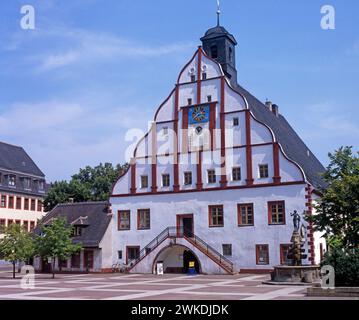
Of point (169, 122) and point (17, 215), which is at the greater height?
point (169, 122)

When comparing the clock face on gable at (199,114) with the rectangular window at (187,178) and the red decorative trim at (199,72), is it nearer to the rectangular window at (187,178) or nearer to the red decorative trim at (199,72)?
the red decorative trim at (199,72)

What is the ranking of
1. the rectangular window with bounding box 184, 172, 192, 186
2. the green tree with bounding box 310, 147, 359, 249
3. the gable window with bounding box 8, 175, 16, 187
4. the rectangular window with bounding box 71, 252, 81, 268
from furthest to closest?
the gable window with bounding box 8, 175, 16, 187 < the rectangular window with bounding box 71, 252, 81, 268 < the rectangular window with bounding box 184, 172, 192, 186 < the green tree with bounding box 310, 147, 359, 249

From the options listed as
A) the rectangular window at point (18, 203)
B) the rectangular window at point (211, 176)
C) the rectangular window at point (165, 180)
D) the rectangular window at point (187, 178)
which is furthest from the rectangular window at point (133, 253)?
the rectangular window at point (18, 203)

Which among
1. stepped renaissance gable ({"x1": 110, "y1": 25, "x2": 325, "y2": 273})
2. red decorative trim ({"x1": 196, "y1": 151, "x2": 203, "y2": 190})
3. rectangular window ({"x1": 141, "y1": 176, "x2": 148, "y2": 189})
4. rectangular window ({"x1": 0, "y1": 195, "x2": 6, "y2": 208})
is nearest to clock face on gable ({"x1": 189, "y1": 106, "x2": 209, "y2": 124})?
stepped renaissance gable ({"x1": 110, "y1": 25, "x2": 325, "y2": 273})

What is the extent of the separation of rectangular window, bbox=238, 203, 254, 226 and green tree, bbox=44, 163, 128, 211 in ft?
71.3

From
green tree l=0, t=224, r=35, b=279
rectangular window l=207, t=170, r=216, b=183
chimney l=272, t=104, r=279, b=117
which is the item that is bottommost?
green tree l=0, t=224, r=35, b=279

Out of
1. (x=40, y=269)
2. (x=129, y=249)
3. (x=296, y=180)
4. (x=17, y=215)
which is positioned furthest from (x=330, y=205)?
(x=17, y=215)

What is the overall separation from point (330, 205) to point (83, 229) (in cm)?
2349

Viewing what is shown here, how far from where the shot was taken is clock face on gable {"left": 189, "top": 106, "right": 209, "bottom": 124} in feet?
138

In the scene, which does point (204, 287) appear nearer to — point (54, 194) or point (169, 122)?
point (169, 122)

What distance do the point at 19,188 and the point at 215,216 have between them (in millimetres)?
34566

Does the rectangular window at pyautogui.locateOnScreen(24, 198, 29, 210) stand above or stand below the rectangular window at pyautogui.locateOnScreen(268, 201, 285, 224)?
above

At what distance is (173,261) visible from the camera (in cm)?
4162

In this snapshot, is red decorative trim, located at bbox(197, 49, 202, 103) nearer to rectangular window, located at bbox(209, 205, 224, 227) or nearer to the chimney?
rectangular window, located at bbox(209, 205, 224, 227)
